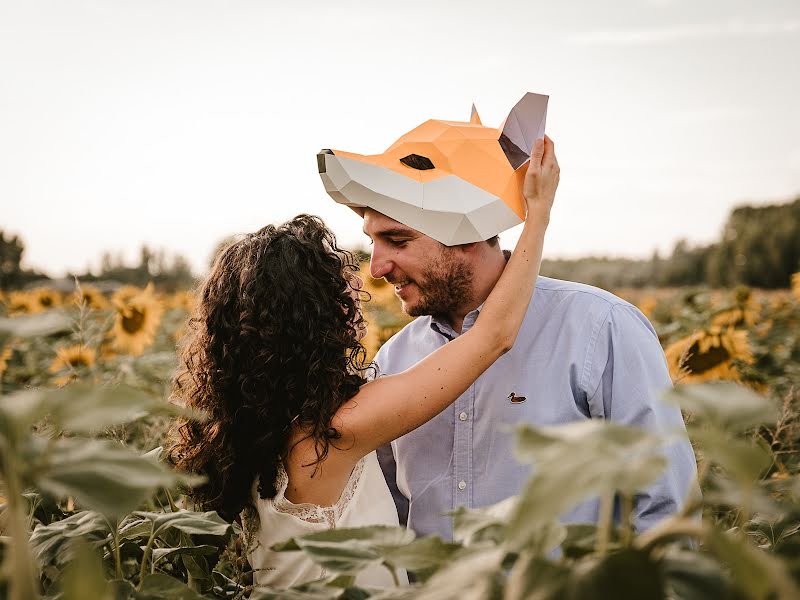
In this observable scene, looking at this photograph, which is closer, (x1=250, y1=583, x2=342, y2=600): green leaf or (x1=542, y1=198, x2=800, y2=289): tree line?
(x1=250, y1=583, x2=342, y2=600): green leaf

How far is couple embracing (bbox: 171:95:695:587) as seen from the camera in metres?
2.08

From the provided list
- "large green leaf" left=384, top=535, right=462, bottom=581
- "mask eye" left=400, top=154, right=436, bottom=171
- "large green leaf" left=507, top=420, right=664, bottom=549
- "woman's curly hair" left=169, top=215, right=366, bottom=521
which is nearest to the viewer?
"large green leaf" left=507, top=420, right=664, bottom=549

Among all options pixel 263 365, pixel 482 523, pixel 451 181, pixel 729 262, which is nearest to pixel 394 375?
pixel 263 365

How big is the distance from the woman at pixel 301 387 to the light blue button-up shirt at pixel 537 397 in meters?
0.21

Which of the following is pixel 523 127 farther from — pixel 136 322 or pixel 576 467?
pixel 136 322

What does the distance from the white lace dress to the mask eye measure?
916 mm

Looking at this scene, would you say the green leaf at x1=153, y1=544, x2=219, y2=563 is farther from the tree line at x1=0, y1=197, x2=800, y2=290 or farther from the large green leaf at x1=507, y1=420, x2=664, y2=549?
the tree line at x1=0, y1=197, x2=800, y2=290

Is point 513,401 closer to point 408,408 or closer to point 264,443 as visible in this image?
point 408,408

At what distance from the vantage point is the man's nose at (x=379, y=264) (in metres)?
2.44

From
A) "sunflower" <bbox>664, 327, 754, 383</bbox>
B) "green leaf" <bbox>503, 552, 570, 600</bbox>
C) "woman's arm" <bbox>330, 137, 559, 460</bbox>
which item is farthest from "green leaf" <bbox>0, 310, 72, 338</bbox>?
"sunflower" <bbox>664, 327, 754, 383</bbox>

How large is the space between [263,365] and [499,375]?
75 cm

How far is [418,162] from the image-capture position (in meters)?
2.41

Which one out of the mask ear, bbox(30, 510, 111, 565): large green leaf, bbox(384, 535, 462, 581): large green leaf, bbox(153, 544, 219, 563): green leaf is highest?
the mask ear

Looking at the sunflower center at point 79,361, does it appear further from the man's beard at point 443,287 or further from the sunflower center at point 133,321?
the man's beard at point 443,287
